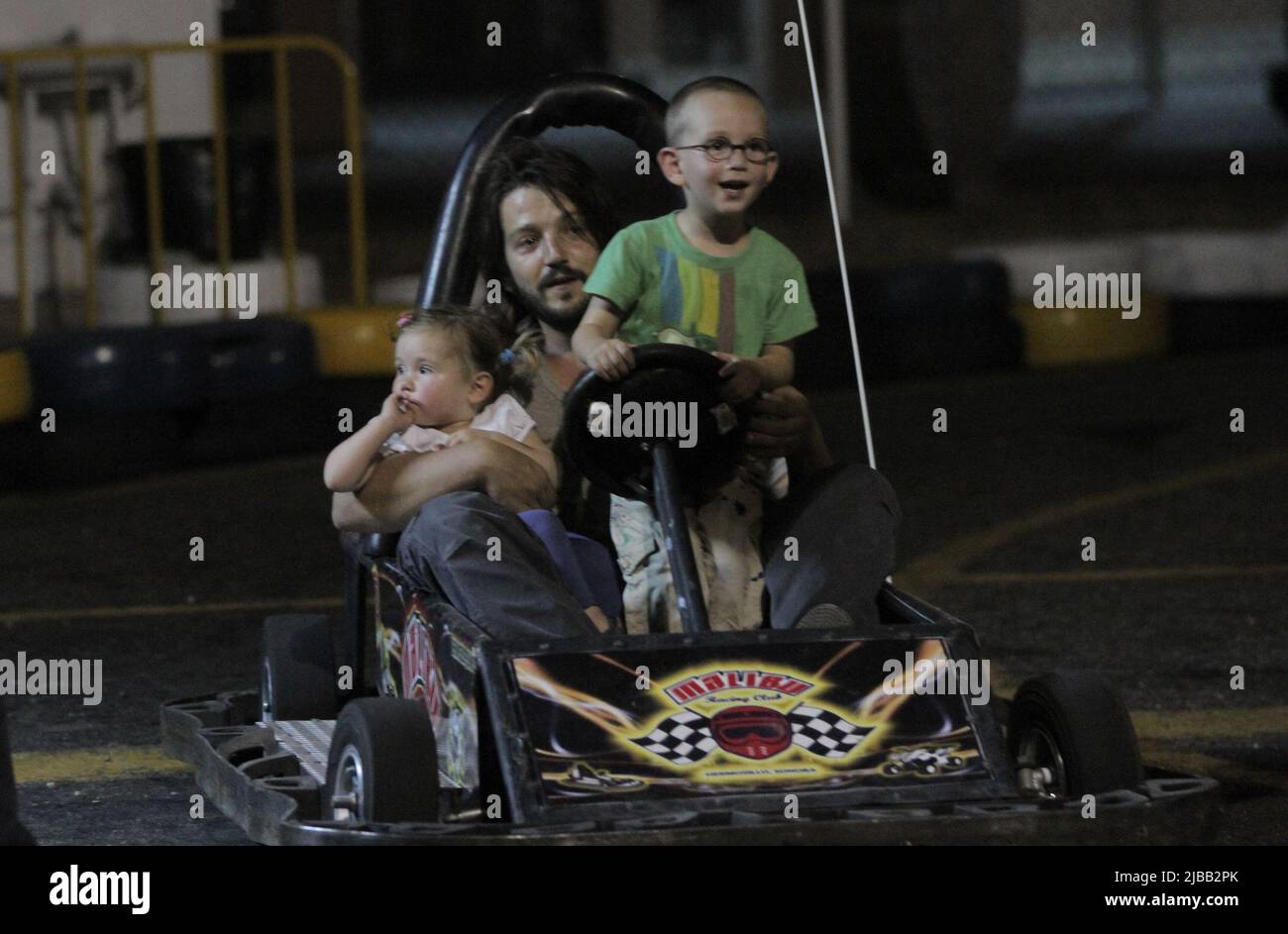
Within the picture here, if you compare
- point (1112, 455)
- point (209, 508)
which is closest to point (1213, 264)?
point (1112, 455)

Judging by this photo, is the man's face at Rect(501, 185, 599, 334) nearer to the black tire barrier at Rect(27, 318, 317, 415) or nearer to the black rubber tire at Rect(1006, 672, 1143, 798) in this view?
the black rubber tire at Rect(1006, 672, 1143, 798)

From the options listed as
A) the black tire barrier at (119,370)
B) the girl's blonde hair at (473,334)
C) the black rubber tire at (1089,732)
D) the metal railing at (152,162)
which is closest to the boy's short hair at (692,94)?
the girl's blonde hair at (473,334)

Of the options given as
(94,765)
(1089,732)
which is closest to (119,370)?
(94,765)

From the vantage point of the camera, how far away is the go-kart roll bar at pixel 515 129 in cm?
420

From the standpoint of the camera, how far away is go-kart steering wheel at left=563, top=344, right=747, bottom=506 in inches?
142

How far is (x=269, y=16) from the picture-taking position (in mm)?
20391

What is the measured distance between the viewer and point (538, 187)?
13.2 ft

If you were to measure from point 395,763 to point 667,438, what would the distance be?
2.21ft

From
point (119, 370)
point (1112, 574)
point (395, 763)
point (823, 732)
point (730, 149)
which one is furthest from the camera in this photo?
point (119, 370)

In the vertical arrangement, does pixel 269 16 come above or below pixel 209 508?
above

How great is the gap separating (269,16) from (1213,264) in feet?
39.7

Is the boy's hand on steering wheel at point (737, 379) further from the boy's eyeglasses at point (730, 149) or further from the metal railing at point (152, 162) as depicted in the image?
the metal railing at point (152, 162)

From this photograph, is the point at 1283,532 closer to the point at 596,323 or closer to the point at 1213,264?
the point at 596,323

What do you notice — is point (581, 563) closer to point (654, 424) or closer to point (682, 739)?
point (654, 424)
